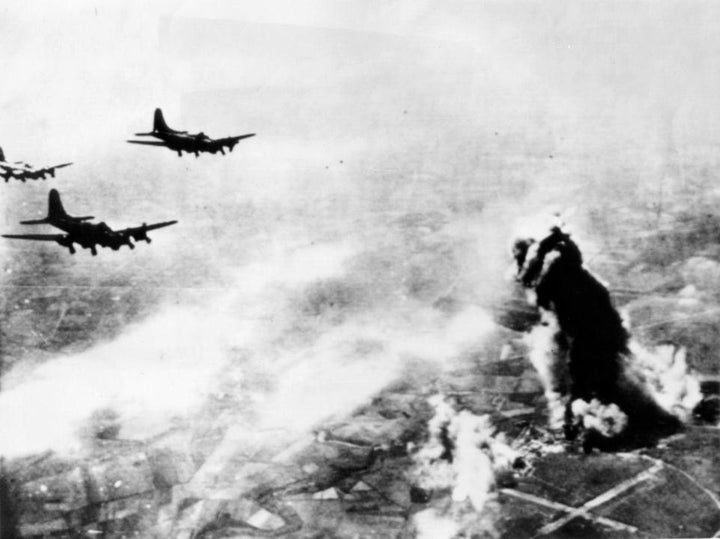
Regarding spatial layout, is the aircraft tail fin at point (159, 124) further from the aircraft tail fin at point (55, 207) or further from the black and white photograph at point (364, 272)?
the aircraft tail fin at point (55, 207)

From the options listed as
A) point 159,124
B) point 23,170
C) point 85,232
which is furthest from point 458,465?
point 23,170

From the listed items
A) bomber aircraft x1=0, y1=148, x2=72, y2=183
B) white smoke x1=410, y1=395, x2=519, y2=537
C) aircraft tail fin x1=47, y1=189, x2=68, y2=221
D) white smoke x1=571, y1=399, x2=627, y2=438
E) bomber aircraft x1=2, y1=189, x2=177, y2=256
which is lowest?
white smoke x1=410, y1=395, x2=519, y2=537

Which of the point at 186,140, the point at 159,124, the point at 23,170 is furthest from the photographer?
the point at 23,170

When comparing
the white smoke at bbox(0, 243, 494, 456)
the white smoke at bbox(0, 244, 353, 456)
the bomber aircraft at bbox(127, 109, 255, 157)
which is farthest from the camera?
the white smoke at bbox(0, 243, 494, 456)

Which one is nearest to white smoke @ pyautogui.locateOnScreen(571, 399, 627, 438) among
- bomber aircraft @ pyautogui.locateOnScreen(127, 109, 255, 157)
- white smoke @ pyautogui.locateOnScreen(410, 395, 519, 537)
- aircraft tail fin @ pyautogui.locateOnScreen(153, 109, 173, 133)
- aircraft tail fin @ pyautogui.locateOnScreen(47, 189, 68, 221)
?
white smoke @ pyautogui.locateOnScreen(410, 395, 519, 537)

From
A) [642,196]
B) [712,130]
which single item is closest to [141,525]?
[642,196]

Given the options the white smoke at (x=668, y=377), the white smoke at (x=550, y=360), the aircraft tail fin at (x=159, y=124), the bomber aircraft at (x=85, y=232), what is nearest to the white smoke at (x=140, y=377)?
the bomber aircraft at (x=85, y=232)

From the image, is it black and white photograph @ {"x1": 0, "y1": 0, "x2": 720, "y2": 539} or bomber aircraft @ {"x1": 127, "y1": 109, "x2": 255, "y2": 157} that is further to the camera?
black and white photograph @ {"x1": 0, "y1": 0, "x2": 720, "y2": 539}

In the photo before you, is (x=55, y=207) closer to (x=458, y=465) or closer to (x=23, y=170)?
(x=23, y=170)

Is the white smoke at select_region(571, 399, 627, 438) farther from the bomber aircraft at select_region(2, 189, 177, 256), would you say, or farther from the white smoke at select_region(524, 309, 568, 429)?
the bomber aircraft at select_region(2, 189, 177, 256)
